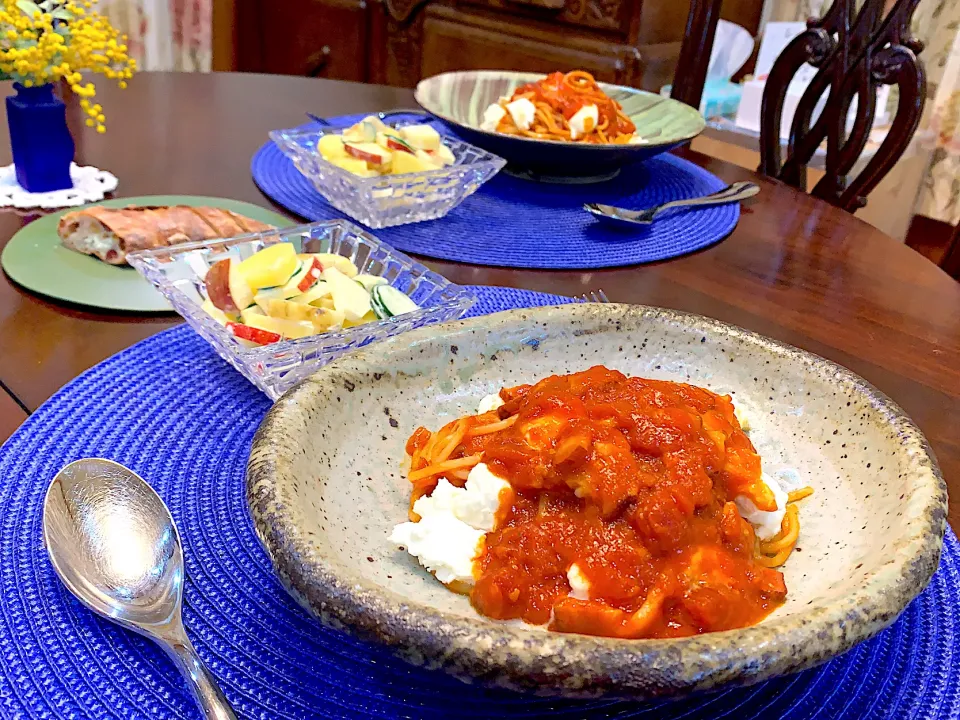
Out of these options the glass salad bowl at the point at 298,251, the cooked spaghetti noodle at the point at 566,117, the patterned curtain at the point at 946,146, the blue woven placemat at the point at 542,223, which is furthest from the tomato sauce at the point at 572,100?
the patterned curtain at the point at 946,146

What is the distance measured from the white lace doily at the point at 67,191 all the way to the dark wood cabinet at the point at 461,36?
2.60 metres

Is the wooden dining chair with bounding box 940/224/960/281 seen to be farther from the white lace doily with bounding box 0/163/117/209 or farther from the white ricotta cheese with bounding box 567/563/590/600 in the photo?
the white lace doily with bounding box 0/163/117/209

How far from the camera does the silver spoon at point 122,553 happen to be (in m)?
0.66

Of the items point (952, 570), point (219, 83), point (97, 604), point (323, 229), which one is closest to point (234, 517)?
point (97, 604)

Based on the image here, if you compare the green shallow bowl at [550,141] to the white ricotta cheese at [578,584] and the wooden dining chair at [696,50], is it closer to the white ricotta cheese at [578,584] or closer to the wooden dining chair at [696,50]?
the wooden dining chair at [696,50]

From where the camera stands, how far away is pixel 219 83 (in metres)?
2.38

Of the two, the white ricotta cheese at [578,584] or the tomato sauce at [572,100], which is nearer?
the white ricotta cheese at [578,584]

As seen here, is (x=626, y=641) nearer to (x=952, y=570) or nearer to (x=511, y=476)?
(x=511, y=476)

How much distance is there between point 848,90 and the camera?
7.34 feet

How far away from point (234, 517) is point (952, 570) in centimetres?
71

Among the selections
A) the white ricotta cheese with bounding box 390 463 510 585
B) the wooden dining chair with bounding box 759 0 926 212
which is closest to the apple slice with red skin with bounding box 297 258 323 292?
the white ricotta cheese with bounding box 390 463 510 585

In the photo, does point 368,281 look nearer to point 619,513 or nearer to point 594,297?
point 594,297

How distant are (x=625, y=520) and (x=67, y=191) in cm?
130

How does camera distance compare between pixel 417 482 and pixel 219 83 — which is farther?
pixel 219 83
